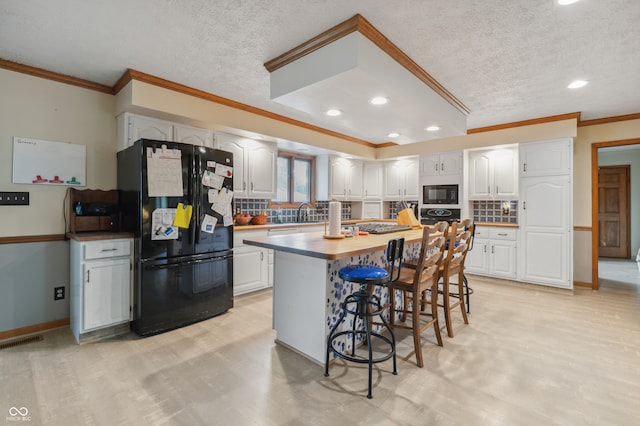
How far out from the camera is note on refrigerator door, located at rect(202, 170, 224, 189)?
121 inches

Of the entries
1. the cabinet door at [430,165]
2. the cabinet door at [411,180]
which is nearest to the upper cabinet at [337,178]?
the cabinet door at [411,180]

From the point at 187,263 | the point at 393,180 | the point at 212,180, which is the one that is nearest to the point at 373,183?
the point at 393,180

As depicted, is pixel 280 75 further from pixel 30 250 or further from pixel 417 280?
pixel 30 250

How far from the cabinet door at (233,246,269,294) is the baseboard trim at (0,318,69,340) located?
5.43 ft

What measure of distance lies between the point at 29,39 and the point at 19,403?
8.23 ft

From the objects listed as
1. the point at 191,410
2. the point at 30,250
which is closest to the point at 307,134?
the point at 30,250

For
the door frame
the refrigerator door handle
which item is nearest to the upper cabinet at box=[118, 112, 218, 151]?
the refrigerator door handle

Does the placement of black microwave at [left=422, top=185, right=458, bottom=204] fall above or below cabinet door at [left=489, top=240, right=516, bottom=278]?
above

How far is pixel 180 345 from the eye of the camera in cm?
259

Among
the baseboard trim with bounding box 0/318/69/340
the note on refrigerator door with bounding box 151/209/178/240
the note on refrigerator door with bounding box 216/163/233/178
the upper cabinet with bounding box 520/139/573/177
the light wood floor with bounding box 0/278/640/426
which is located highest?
the upper cabinet with bounding box 520/139/573/177

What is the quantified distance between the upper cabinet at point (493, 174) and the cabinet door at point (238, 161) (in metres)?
3.58

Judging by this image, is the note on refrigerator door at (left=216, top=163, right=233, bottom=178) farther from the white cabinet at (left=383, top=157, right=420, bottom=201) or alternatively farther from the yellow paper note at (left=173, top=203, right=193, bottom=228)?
the white cabinet at (left=383, top=157, right=420, bottom=201)

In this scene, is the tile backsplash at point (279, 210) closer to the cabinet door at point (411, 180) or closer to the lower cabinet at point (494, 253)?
the cabinet door at point (411, 180)

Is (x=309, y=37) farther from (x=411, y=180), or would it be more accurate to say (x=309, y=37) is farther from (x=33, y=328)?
(x=411, y=180)
